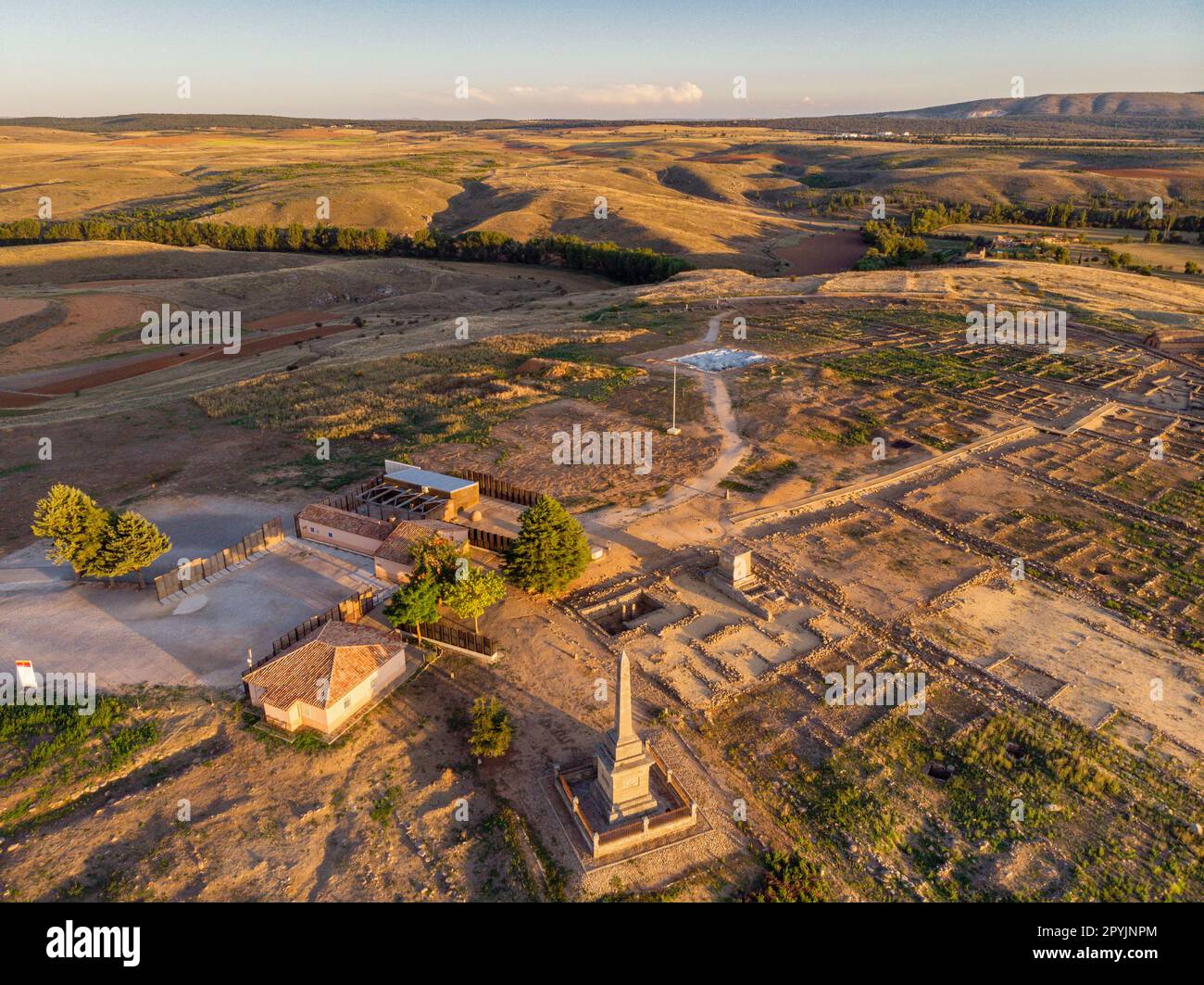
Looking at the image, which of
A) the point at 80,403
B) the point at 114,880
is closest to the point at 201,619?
the point at 114,880

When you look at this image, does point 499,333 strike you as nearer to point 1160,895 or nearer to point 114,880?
point 114,880

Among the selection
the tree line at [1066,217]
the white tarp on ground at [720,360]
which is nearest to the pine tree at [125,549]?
the white tarp on ground at [720,360]

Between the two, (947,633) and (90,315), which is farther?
(90,315)

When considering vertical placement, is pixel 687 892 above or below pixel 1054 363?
below

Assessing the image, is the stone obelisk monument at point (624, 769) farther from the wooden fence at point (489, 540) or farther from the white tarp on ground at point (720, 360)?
the white tarp on ground at point (720, 360)

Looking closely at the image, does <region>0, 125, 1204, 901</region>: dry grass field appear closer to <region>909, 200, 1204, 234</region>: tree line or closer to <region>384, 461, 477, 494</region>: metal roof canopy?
<region>384, 461, 477, 494</region>: metal roof canopy

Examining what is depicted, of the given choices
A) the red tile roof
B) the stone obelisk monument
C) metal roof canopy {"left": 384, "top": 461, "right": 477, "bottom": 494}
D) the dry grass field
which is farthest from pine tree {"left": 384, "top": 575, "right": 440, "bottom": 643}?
the stone obelisk monument

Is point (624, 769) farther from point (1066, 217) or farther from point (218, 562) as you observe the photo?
point (1066, 217)
